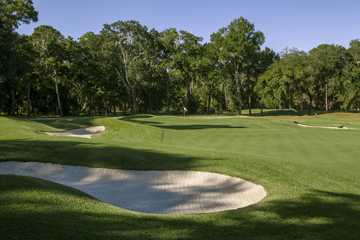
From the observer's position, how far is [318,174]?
13617 millimetres

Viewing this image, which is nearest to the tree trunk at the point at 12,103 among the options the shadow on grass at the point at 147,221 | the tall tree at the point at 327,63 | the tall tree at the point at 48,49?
the tall tree at the point at 48,49

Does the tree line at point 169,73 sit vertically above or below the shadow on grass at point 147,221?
above

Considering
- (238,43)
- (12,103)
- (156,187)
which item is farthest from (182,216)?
(238,43)

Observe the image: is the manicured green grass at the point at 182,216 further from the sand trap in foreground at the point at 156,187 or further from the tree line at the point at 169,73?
the tree line at the point at 169,73

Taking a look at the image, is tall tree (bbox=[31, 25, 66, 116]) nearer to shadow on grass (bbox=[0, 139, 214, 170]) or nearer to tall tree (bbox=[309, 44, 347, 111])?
tall tree (bbox=[309, 44, 347, 111])

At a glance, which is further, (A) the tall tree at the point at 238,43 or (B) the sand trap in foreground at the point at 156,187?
(A) the tall tree at the point at 238,43

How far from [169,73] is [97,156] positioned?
2895 inches

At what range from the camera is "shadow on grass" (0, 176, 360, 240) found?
620 centimetres

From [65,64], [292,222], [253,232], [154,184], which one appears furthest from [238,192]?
[65,64]

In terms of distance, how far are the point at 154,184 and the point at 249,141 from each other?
1481 centimetres

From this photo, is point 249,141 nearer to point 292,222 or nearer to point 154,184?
Result: point 154,184

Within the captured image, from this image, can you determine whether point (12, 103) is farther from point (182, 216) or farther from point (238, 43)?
point (182, 216)

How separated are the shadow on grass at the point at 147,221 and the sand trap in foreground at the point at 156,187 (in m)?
1.46

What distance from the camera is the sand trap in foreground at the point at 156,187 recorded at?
1001 cm
